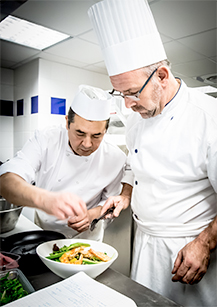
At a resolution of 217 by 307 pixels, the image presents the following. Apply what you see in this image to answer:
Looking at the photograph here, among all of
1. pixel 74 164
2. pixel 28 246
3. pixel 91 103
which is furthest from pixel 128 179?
pixel 28 246

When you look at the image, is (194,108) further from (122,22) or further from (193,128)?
(122,22)

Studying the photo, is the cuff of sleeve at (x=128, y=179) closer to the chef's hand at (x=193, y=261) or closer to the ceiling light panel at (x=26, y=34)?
the chef's hand at (x=193, y=261)

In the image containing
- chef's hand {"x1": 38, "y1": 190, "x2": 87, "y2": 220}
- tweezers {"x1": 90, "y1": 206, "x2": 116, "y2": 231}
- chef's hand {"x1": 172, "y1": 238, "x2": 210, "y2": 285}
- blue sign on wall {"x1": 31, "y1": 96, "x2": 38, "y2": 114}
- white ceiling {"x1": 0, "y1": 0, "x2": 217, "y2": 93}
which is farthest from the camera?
white ceiling {"x1": 0, "y1": 0, "x2": 217, "y2": 93}

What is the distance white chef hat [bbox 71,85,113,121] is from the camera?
88cm

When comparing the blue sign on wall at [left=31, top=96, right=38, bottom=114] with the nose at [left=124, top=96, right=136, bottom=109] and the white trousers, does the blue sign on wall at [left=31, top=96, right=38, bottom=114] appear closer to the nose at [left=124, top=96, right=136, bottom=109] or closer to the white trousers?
the nose at [left=124, top=96, right=136, bottom=109]

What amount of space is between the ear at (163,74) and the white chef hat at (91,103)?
209 millimetres

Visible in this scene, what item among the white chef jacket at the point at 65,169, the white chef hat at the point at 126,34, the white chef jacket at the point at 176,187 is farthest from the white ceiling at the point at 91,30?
the white chef jacket at the point at 176,187

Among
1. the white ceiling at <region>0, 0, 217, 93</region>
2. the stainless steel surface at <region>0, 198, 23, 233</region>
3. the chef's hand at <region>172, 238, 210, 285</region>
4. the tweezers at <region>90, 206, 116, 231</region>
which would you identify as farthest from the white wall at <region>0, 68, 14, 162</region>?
the chef's hand at <region>172, 238, 210, 285</region>

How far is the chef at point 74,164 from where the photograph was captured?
0.72 meters

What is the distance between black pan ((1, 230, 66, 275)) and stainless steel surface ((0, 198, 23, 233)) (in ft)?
0.28

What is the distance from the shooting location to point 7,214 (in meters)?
0.85

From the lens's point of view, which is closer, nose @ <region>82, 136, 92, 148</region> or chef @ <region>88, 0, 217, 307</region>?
chef @ <region>88, 0, 217, 307</region>

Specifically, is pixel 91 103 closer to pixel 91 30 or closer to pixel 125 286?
pixel 125 286

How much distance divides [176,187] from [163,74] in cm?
38
